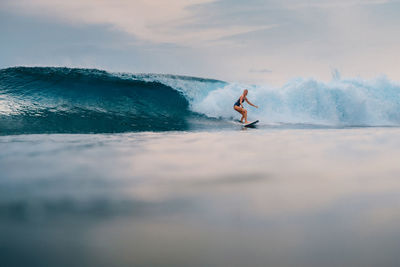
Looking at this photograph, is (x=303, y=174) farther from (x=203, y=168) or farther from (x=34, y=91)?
(x=34, y=91)

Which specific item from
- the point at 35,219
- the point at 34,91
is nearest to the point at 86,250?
the point at 35,219

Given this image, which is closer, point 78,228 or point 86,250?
point 86,250

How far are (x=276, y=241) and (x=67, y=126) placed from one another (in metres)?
7.85

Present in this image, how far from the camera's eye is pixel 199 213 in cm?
162

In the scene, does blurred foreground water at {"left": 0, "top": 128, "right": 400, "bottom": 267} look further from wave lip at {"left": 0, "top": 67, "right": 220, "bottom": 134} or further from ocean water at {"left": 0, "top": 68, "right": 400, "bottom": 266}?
wave lip at {"left": 0, "top": 67, "right": 220, "bottom": 134}

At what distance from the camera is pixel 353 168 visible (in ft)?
9.05

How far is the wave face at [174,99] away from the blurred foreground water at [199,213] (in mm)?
6817

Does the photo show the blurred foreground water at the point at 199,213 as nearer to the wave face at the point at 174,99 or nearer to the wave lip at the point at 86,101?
the wave lip at the point at 86,101

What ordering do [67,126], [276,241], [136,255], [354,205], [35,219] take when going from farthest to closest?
1. [67,126]
2. [354,205]
3. [35,219]
4. [276,241]
5. [136,255]

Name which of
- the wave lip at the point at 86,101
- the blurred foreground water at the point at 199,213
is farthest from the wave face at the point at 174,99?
the blurred foreground water at the point at 199,213

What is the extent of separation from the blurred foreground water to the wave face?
6817 mm

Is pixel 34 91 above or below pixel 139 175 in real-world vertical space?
above

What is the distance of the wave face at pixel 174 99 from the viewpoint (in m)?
10.6

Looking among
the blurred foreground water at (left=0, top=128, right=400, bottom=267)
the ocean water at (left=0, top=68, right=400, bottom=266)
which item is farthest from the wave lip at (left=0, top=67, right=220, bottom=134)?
the blurred foreground water at (left=0, top=128, right=400, bottom=267)
